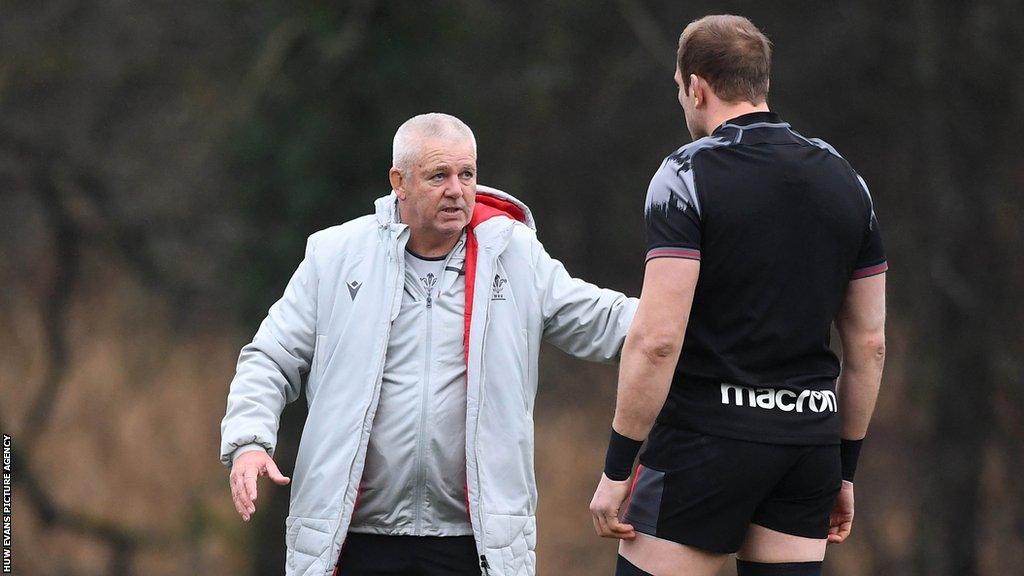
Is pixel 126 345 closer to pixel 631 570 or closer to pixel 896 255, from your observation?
pixel 896 255

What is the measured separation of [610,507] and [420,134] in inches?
35.3

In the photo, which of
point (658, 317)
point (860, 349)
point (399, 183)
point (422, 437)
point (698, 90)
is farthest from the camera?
point (399, 183)

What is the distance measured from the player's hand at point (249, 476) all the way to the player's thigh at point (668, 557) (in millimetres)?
708

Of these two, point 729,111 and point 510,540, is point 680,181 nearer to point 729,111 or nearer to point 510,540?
point 729,111

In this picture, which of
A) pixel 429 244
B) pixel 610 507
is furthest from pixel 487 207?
pixel 610 507

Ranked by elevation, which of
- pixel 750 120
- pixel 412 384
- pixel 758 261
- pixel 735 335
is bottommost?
pixel 412 384

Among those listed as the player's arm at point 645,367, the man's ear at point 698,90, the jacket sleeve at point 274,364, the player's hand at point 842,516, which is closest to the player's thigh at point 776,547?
the player's hand at point 842,516

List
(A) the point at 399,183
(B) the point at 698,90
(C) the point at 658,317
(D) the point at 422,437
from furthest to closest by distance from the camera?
(A) the point at 399,183
(D) the point at 422,437
(B) the point at 698,90
(C) the point at 658,317

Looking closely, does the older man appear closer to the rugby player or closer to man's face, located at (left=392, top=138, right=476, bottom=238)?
man's face, located at (left=392, top=138, right=476, bottom=238)

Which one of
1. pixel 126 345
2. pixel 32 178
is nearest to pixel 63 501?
pixel 126 345

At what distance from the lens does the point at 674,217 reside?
2.47m

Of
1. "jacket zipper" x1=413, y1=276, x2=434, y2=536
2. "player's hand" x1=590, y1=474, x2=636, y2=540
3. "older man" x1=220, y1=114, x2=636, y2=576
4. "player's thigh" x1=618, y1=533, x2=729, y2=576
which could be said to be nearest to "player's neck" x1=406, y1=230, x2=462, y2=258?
"older man" x1=220, y1=114, x2=636, y2=576

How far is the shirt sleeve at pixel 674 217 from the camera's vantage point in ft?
8.08

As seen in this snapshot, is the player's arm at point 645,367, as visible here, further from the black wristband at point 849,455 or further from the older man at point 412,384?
the black wristband at point 849,455
